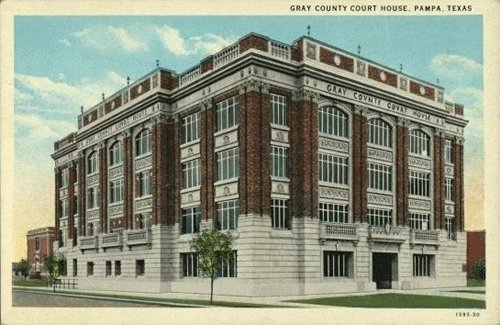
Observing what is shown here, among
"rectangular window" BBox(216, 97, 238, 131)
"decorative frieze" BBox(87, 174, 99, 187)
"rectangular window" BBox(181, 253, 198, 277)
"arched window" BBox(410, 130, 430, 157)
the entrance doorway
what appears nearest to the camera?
"rectangular window" BBox(216, 97, 238, 131)

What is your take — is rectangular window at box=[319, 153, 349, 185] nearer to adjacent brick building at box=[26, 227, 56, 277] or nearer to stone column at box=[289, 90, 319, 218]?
stone column at box=[289, 90, 319, 218]

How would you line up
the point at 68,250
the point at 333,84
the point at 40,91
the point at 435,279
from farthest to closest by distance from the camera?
the point at 68,250, the point at 435,279, the point at 333,84, the point at 40,91

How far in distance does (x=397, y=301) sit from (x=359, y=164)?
10.6 m

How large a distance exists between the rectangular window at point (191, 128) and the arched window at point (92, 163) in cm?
1284

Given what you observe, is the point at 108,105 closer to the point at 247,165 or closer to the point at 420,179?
the point at 247,165

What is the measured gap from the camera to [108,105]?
4800 cm

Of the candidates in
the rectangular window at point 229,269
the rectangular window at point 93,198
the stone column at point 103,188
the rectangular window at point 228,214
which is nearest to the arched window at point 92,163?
the rectangular window at point 93,198

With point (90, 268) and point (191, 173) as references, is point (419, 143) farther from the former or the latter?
point (90, 268)

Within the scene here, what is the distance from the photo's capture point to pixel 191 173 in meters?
39.8

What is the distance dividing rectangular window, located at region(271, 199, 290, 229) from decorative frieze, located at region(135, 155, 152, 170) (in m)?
11.2

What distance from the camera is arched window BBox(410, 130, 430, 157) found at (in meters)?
42.6

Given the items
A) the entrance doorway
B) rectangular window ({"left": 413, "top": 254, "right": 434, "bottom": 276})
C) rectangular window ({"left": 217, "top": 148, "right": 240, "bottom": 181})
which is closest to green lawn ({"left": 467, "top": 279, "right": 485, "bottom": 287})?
rectangular window ({"left": 413, "top": 254, "right": 434, "bottom": 276})
